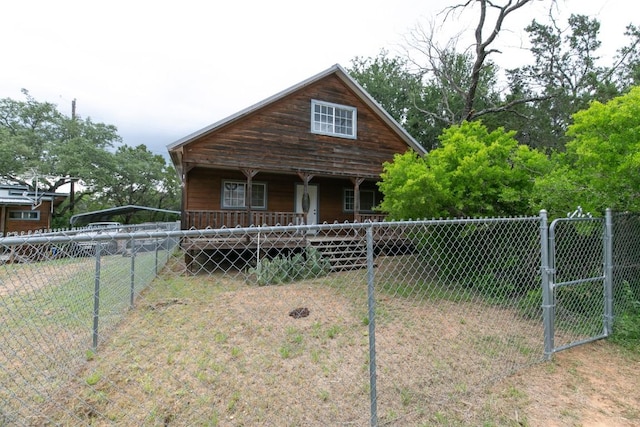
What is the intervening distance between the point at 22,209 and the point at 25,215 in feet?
1.44

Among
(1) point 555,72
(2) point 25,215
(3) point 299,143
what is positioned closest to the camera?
(3) point 299,143

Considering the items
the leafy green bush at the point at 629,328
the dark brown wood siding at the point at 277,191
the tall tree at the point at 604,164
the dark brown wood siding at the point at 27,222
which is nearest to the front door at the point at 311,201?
the dark brown wood siding at the point at 277,191

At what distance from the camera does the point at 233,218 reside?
444 inches

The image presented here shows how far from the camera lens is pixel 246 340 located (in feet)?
14.5

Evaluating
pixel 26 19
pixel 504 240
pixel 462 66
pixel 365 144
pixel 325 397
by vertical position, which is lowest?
pixel 325 397

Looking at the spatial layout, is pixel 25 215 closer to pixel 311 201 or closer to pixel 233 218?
pixel 233 218

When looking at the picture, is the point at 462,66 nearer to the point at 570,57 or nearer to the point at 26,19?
the point at 570,57

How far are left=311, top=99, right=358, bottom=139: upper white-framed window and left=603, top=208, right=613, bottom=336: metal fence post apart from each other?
9467 millimetres

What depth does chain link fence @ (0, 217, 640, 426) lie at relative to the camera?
9.18 feet

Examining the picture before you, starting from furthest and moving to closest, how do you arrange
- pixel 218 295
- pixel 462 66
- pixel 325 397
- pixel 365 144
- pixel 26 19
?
pixel 462 66, pixel 365 144, pixel 26 19, pixel 218 295, pixel 325 397

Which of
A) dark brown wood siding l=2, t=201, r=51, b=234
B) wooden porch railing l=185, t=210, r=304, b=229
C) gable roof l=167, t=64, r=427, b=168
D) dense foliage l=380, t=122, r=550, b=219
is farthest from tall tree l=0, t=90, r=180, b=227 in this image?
dense foliage l=380, t=122, r=550, b=219

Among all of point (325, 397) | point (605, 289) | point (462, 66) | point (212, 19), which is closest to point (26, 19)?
point (212, 19)

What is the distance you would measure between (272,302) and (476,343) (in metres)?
3.42

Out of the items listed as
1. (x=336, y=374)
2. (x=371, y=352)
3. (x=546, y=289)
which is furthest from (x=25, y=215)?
(x=546, y=289)
